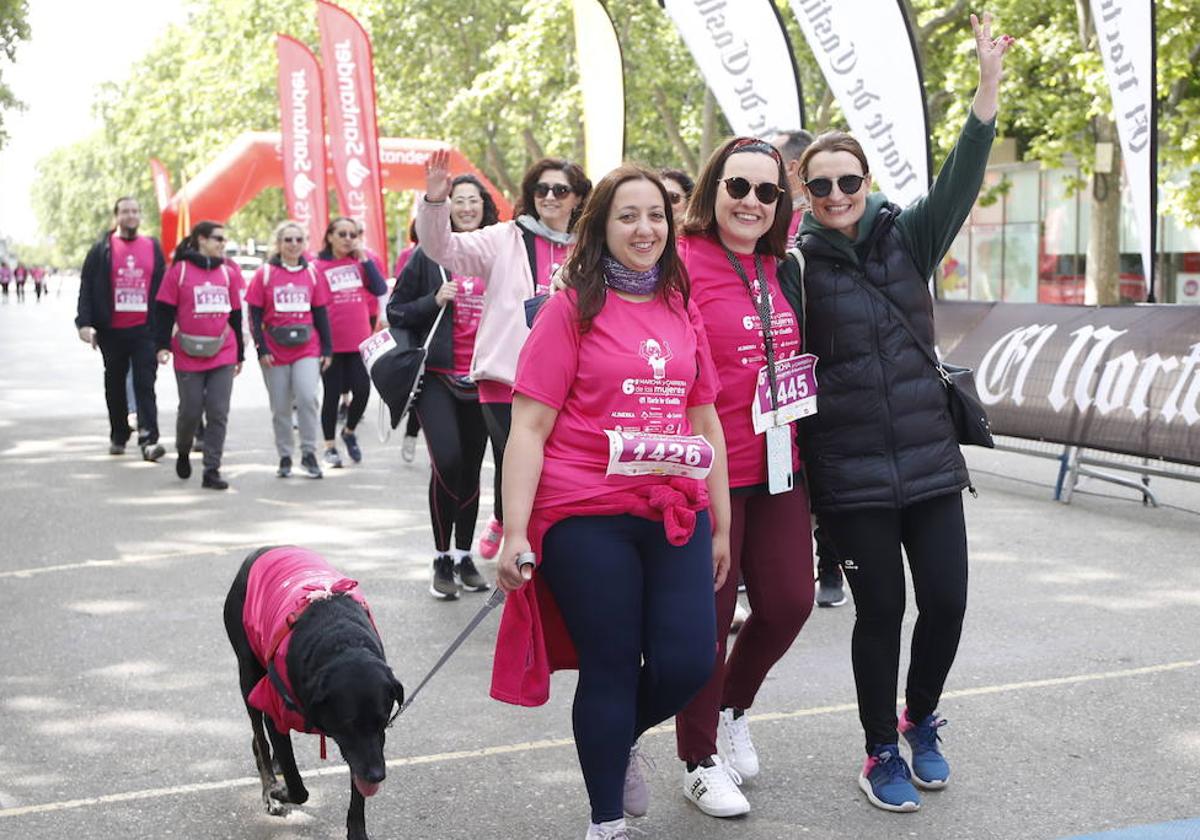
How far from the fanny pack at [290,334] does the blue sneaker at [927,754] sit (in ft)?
24.1

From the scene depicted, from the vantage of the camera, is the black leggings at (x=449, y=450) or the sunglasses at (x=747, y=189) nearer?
the sunglasses at (x=747, y=189)

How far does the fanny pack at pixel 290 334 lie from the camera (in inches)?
432

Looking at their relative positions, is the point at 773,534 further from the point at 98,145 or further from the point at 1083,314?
the point at 98,145

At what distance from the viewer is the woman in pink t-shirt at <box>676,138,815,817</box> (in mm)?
4141

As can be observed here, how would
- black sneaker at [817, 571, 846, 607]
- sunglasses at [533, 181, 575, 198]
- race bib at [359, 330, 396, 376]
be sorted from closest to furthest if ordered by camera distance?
sunglasses at [533, 181, 575, 198] → black sneaker at [817, 571, 846, 607] → race bib at [359, 330, 396, 376]

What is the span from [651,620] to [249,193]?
951 inches

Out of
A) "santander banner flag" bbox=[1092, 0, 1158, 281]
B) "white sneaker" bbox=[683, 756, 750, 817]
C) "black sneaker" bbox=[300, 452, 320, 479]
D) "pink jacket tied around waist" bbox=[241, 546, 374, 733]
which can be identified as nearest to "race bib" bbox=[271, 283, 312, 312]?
"black sneaker" bbox=[300, 452, 320, 479]

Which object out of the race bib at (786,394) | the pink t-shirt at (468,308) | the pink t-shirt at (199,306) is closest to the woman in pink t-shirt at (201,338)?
the pink t-shirt at (199,306)

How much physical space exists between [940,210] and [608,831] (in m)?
1.94

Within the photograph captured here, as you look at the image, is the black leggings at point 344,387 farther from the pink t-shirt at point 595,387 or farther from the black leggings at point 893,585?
the pink t-shirt at point 595,387

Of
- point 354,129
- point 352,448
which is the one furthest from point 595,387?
point 354,129

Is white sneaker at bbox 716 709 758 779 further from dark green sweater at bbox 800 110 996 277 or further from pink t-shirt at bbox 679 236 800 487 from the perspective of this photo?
dark green sweater at bbox 800 110 996 277

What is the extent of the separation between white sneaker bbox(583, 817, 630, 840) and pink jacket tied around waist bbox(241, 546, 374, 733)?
2.55 ft

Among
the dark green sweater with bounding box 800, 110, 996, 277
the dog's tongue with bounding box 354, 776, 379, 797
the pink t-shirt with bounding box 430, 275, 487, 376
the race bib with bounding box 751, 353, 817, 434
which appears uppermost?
the dark green sweater with bounding box 800, 110, 996, 277
